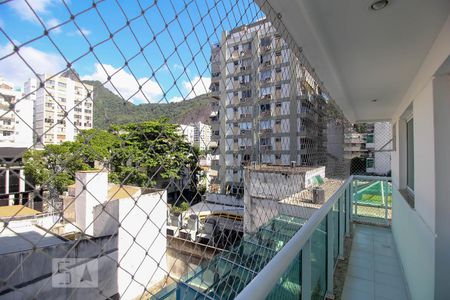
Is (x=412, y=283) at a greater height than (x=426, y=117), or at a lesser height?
lesser

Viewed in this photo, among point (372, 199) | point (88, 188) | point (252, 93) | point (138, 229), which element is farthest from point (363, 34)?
point (372, 199)

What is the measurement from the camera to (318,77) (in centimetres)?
177

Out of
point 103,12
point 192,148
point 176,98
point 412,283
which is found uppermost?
point 103,12

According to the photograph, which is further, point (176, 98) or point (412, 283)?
point (412, 283)

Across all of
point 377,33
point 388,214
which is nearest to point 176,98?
point 377,33

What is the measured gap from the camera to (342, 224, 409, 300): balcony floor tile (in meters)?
1.87

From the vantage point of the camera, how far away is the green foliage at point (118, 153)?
0.59 metres

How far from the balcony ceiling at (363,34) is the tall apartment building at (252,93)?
22 centimetres

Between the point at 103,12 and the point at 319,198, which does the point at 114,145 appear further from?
the point at 319,198

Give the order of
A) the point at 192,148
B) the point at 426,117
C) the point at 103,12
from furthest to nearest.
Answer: the point at 426,117
the point at 192,148
the point at 103,12

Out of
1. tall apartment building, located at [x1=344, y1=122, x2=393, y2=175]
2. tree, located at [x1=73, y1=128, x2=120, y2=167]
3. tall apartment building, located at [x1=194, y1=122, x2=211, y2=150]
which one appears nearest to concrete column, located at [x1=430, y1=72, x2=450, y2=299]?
tall apartment building, located at [x1=194, y1=122, x2=211, y2=150]

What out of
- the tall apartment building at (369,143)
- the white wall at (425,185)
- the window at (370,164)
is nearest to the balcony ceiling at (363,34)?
the white wall at (425,185)

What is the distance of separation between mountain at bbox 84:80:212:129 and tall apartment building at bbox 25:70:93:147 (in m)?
0.03

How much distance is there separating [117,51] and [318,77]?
1543mm
